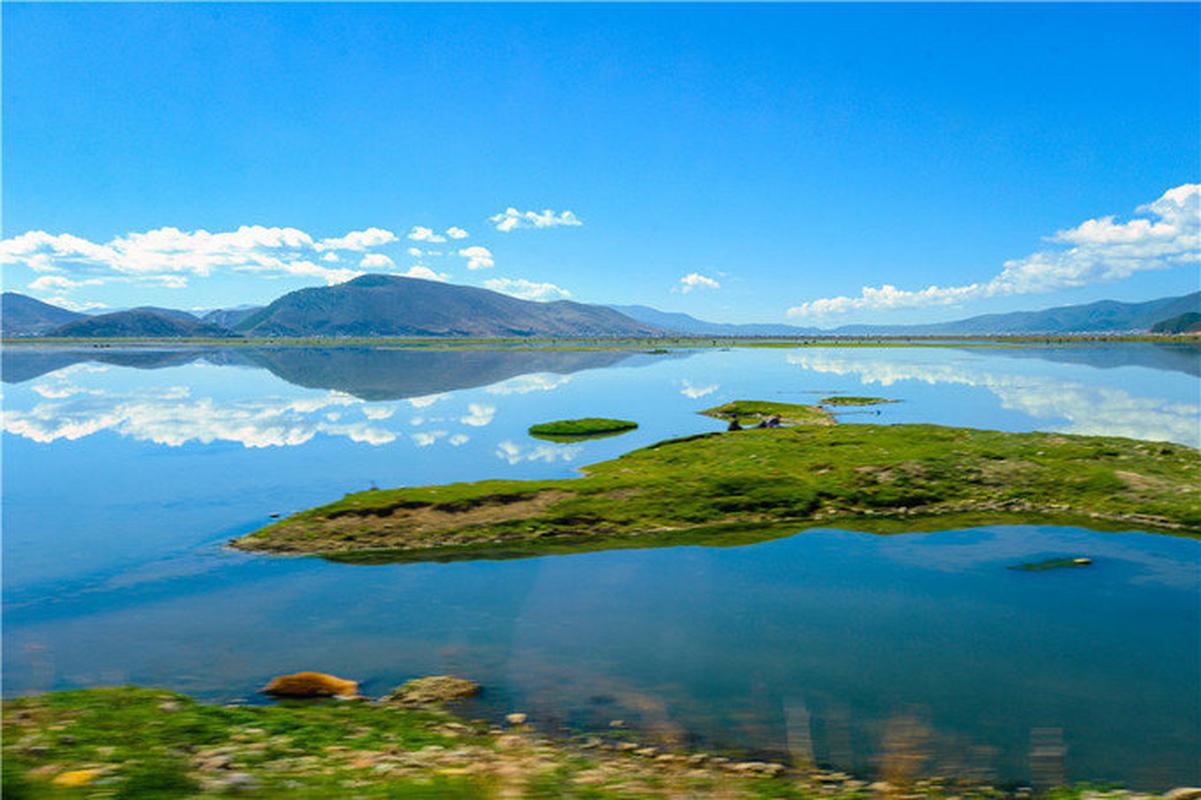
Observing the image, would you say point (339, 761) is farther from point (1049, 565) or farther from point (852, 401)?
point (852, 401)

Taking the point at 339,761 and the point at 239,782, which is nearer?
the point at 239,782

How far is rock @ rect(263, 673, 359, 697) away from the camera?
66.2ft

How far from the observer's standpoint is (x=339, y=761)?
1434cm

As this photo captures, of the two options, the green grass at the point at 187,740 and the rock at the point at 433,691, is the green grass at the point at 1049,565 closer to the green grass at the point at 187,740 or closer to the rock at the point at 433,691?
the rock at the point at 433,691

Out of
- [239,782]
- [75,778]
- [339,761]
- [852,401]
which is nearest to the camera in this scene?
[75,778]

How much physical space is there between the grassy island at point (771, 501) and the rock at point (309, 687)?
13.9 metres

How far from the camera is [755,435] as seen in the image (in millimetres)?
59531

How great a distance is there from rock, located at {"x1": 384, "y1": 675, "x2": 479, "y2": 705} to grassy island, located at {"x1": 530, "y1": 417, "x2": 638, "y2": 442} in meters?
50.1

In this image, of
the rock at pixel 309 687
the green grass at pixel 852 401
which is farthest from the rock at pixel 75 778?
the green grass at pixel 852 401

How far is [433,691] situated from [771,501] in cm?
2715

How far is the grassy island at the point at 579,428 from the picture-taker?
72556 mm

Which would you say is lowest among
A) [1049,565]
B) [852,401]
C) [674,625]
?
[1049,565]

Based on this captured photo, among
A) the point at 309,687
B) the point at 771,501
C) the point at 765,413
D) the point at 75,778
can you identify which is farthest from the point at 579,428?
the point at 75,778

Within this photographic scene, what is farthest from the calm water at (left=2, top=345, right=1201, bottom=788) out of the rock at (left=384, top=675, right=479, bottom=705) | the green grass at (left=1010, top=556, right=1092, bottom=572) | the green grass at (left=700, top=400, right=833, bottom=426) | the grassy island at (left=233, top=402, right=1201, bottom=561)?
the green grass at (left=700, top=400, right=833, bottom=426)
